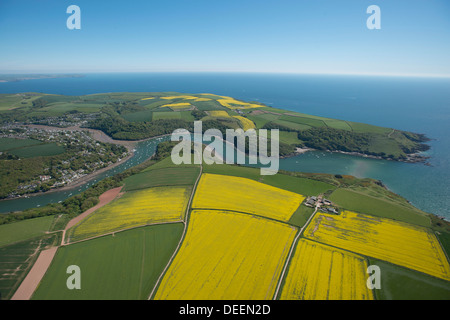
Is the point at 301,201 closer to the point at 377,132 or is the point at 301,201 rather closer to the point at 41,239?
the point at 41,239

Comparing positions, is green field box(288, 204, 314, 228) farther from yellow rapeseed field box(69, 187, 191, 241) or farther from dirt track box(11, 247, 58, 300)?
dirt track box(11, 247, 58, 300)

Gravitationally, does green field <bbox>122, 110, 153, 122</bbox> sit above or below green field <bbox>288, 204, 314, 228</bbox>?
above

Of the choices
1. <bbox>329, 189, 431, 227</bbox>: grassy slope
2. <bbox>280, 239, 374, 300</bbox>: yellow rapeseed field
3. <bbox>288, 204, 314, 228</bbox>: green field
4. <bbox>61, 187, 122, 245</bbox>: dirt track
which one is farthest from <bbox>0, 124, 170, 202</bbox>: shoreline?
<bbox>329, 189, 431, 227</bbox>: grassy slope

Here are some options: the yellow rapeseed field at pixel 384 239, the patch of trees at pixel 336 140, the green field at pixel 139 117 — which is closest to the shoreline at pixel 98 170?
the green field at pixel 139 117

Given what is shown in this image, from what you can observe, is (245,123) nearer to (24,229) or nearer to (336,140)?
(336,140)

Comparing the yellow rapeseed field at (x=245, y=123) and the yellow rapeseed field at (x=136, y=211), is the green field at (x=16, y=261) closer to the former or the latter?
the yellow rapeseed field at (x=136, y=211)
